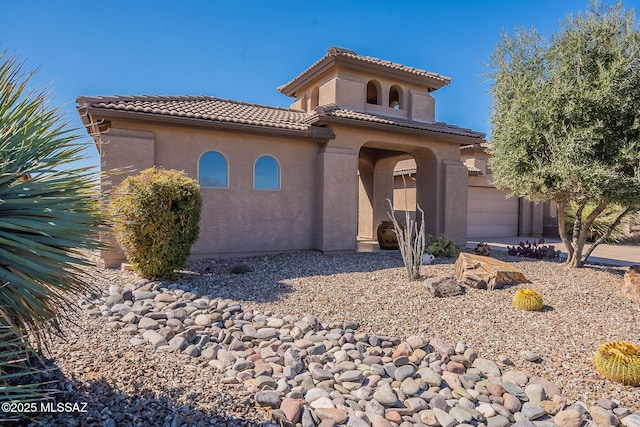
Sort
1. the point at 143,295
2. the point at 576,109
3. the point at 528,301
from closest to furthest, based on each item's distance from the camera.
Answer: the point at 528,301, the point at 143,295, the point at 576,109

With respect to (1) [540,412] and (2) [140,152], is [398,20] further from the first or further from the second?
(1) [540,412]

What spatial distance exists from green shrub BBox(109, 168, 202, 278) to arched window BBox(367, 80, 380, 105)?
9.78 meters

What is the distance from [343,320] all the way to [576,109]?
25.3 feet

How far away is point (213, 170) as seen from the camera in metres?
11.0

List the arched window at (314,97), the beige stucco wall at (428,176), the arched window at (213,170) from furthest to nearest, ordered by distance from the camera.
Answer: the arched window at (314,97) < the beige stucco wall at (428,176) < the arched window at (213,170)

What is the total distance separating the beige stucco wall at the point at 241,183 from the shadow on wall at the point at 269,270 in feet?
1.98

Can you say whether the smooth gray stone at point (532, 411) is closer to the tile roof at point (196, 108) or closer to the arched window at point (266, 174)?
the arched window at point (266, 174)

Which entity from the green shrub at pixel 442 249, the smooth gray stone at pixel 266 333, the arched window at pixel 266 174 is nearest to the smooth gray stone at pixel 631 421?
the smooth gray stone at pixel 266 333

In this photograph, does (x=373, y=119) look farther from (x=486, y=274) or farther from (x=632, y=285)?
(x=632, y=285)

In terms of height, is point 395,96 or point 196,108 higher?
point 395,96

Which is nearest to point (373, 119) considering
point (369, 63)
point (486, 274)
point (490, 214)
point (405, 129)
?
point (405, 129)

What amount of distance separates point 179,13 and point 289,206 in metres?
6.34

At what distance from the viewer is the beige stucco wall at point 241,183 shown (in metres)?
10.1

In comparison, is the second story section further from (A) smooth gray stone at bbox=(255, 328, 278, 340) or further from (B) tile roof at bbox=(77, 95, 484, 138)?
(A) smooth gray stone at bbox=(255, 328, 278, 340)
